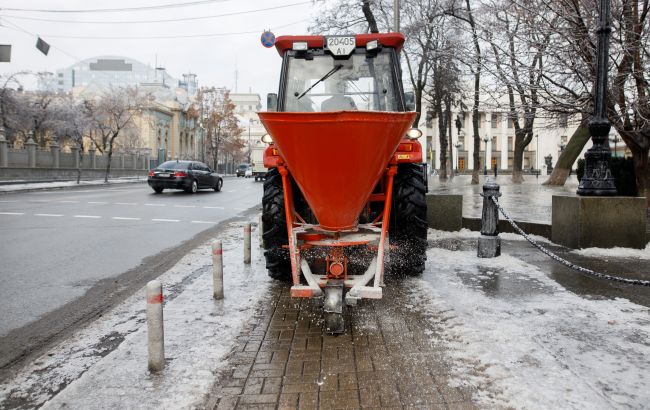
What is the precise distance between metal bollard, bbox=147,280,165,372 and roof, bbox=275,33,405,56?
12.1 ft

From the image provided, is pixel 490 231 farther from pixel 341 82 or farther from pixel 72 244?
pixel 72 244

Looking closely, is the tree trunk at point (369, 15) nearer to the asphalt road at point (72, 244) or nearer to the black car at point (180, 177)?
the asphalt road at point (72, 244)

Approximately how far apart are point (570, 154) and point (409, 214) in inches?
986

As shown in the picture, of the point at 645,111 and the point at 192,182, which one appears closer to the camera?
the point at 645,111

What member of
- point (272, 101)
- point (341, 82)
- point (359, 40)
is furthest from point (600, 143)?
point (272, 101)

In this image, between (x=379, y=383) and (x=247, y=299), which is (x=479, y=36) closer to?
(x=247, y=299)

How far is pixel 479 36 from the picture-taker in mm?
12320

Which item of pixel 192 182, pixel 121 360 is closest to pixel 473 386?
pixel 121 360

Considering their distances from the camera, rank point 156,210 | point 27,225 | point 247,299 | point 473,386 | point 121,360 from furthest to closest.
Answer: point 156,210 → point 27,225 → point 247,299 → point 121,360 → point 473,386

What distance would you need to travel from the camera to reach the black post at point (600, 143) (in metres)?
7.77

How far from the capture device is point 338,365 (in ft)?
12.3

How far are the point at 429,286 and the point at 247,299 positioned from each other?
2201 mm

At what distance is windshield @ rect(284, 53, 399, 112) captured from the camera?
6.12m

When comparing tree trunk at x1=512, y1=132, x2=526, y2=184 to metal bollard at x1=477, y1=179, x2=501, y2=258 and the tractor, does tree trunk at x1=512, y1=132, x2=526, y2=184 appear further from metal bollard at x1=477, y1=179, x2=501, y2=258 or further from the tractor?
the tractor
